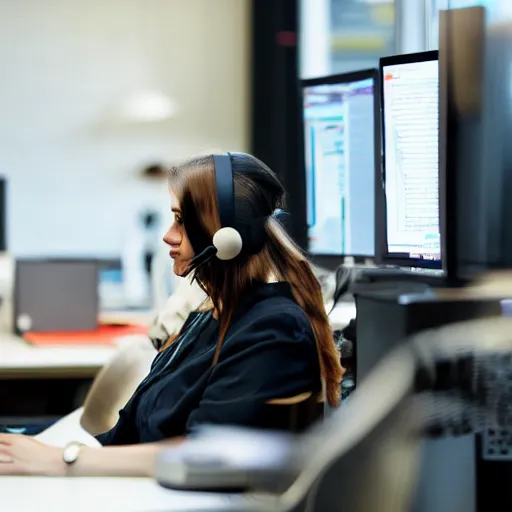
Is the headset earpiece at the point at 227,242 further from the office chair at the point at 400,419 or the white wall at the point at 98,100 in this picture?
the white wall at the point at 98,100

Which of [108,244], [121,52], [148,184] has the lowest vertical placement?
[108,244]

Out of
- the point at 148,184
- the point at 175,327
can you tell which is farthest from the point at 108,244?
the point at 175,327

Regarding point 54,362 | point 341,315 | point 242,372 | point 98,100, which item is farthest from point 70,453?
point 98,100

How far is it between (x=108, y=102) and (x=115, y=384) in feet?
14.6

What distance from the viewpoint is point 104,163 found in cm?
589

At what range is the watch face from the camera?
1196 millimetres

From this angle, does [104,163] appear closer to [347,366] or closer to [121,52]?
[121,52]

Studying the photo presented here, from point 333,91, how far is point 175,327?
483 millimetres

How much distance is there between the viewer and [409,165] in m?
1.31

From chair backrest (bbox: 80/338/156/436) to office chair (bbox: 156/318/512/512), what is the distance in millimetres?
623

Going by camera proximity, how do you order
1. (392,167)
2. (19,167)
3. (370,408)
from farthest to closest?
(19,167) < (392,167) < (370,408)

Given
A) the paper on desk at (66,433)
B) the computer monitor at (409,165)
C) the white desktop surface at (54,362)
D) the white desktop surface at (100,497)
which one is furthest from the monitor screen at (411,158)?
the white desktop surface at (54,362)

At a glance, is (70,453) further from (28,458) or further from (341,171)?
(341,171)

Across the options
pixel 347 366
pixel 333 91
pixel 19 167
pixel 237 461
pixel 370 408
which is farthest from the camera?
pixel 19 167
